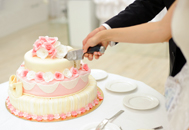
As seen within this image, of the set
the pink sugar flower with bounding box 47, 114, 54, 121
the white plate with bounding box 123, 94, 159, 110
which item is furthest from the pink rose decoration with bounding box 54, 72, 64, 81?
the white plate with bounding box 123, 94, 159, 110

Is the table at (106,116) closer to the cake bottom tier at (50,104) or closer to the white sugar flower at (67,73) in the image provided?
the cake bottom tier at (50,104)

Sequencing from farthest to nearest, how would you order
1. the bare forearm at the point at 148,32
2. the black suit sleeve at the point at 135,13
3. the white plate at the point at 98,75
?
1. the white plate at the point at 98,75
2. the black suit sleeve at the point at 135,13
3. the bare forearm at the point at 148,32

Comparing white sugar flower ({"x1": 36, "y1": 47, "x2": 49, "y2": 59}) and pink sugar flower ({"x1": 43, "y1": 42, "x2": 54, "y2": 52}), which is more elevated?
pink sugar flower ({"x1": 43, "y1": 42, "x2": 54, "y2": 52})

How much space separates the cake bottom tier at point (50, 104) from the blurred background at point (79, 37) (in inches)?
80.0

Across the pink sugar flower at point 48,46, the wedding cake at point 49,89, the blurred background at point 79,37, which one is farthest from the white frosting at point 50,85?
the blurred background at point 79,37

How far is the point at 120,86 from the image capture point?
205cm

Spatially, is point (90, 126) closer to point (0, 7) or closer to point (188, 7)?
point (188, 7)

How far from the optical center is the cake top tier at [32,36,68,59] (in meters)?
1.75

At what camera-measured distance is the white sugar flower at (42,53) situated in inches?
68.6

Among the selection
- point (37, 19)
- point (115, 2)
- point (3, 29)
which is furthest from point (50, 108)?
point (37, 19)

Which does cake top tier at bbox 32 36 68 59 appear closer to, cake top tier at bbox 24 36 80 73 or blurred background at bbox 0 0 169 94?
cake top tier at bbox 24 36 80 73

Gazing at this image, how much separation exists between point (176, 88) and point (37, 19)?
5967 mm

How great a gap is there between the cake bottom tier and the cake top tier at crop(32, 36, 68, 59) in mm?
286

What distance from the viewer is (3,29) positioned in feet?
18.7
